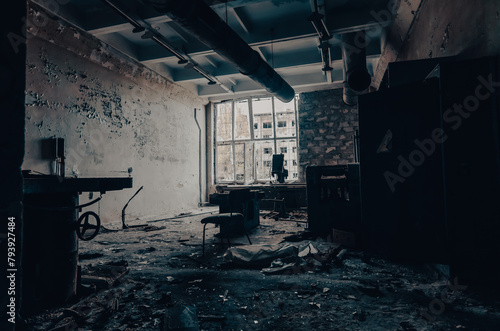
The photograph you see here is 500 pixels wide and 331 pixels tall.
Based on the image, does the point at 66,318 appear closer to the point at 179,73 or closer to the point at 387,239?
the point at 387,239

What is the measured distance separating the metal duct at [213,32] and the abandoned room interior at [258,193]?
27 millimetres

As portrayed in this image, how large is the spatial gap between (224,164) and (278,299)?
837 cm

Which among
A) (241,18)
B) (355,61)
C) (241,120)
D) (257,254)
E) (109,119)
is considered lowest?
(257,254)

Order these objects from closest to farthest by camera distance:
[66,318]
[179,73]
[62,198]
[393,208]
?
1. [66,318]
2. [62,198]
3. [393,208]
4. [179,73]

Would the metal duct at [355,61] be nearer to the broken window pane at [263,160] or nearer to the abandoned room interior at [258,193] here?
the abandoned room interior at [258,193]

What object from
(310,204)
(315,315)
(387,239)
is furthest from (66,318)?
(310,204)

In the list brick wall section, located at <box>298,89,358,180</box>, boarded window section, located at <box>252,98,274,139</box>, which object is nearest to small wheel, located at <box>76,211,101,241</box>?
brick wall section, located at <box>298,89,358,180</box>

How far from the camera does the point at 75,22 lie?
17.0 ft

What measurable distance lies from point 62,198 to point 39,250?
0.37 metres

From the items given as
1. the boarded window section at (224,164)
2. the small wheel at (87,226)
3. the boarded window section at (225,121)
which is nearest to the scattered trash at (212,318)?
the small wheel at (87,226)

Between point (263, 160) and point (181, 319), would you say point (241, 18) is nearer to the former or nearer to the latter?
point (181, 319)

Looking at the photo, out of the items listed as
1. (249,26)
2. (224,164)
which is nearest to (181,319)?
(249,26)

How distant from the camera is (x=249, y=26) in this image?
19.1 ft

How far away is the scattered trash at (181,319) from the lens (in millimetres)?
1764
